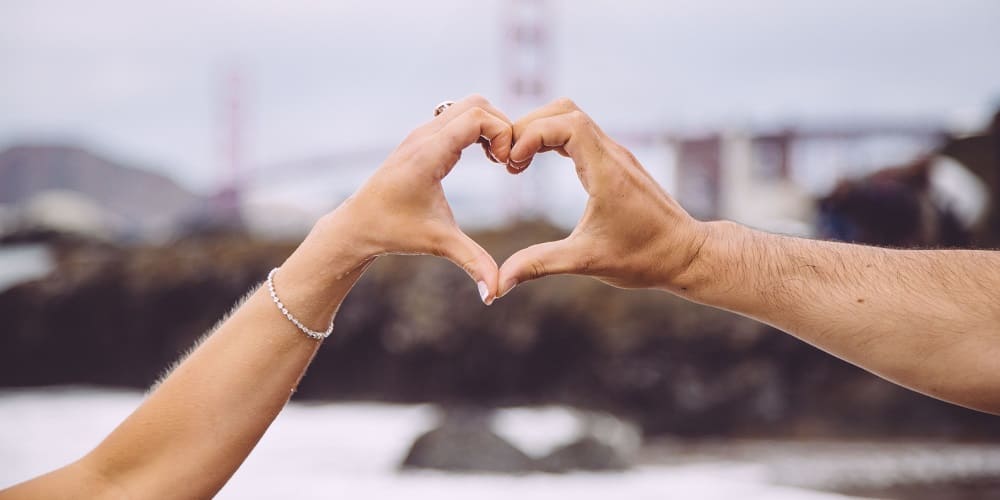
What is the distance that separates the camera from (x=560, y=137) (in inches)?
60.2

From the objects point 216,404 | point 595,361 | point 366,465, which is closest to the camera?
point 216,404

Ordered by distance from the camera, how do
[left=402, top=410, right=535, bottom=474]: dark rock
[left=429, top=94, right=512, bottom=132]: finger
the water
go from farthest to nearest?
[left=402, top=410, right=535, bottom=474]: dark rock
the water
[left=429, top=94, right=512, bottom=132]: finger

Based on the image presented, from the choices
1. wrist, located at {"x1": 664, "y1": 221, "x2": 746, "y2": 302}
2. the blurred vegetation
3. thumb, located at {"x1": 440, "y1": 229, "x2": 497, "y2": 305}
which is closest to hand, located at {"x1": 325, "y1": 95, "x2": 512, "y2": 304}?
thumb, located at {"x1": 440, "y1": 229, "x2": 497, "y2": 305}

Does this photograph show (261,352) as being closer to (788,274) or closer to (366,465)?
(788,274)

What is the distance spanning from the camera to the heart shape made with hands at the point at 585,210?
149 cm

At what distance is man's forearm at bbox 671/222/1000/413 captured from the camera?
5.05ft

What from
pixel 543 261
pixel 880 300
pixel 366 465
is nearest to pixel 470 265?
pixel 543 261

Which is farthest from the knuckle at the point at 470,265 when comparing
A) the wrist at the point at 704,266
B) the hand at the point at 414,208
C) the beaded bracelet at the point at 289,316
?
the wrist at the point at 704,266

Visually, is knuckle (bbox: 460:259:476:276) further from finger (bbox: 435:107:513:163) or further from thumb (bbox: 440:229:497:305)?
finger (bbox: 435:107:513:163)

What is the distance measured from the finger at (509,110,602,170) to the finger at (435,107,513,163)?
23mm

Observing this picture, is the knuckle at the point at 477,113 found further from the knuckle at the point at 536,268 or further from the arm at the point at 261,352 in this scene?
the knuckle at the point at 536,268

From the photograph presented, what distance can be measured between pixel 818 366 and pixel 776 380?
0.25m

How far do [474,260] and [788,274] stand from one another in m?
0.59

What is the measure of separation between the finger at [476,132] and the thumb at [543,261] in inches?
7.8
